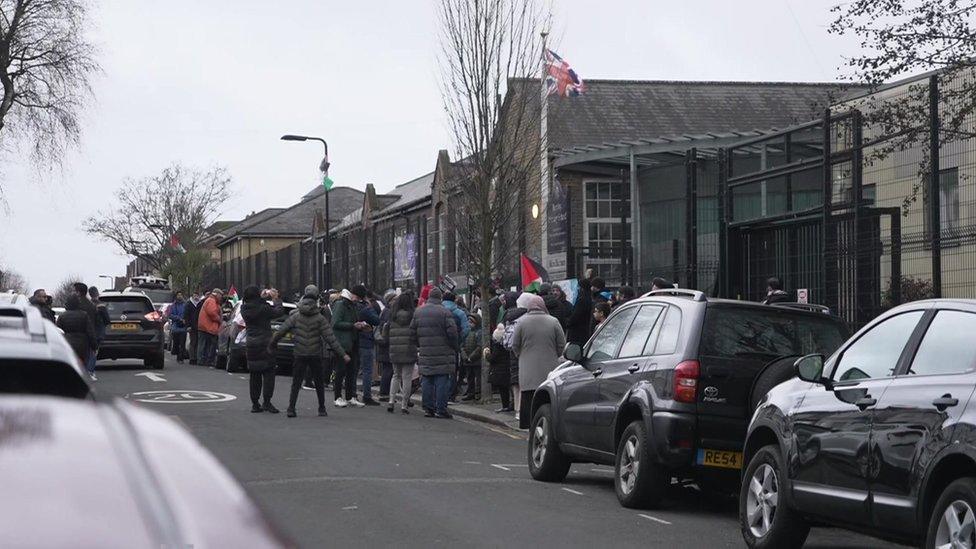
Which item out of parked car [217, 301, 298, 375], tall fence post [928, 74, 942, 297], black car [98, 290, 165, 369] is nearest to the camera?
tall fence post [928, 74, 942, 297]

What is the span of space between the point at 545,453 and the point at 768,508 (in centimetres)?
411

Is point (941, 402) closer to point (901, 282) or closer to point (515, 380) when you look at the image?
point (901, 282)

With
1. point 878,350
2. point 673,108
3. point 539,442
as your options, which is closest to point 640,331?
point 539,442

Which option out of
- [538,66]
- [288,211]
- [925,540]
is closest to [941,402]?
[925,540]

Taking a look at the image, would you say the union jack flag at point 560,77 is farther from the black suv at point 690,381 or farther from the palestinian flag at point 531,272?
the black suv at point 690,381

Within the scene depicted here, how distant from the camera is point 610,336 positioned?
12.3m

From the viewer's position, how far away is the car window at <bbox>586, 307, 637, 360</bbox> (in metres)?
12.0

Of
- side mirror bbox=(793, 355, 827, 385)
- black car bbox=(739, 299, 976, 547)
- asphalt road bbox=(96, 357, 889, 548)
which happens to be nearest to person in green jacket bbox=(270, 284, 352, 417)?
asphalt road bbox=(96, 357, 889, 548)

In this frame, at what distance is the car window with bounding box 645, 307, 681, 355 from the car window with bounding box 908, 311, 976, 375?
3182mm

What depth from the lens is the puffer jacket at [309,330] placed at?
1945cm

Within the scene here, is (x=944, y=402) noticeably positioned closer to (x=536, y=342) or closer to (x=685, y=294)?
(x=685, y=294)

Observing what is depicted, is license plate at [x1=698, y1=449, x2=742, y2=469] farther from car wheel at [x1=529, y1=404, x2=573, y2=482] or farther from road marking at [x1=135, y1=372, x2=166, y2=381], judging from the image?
road marking at [x1=135, y1=372, x2=166, y2=381]

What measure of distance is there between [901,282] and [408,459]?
5.58 metres

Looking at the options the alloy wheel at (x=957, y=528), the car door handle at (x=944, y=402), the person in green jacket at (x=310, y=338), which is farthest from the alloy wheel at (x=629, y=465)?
the person in green jacket at (x=310, y=338)
